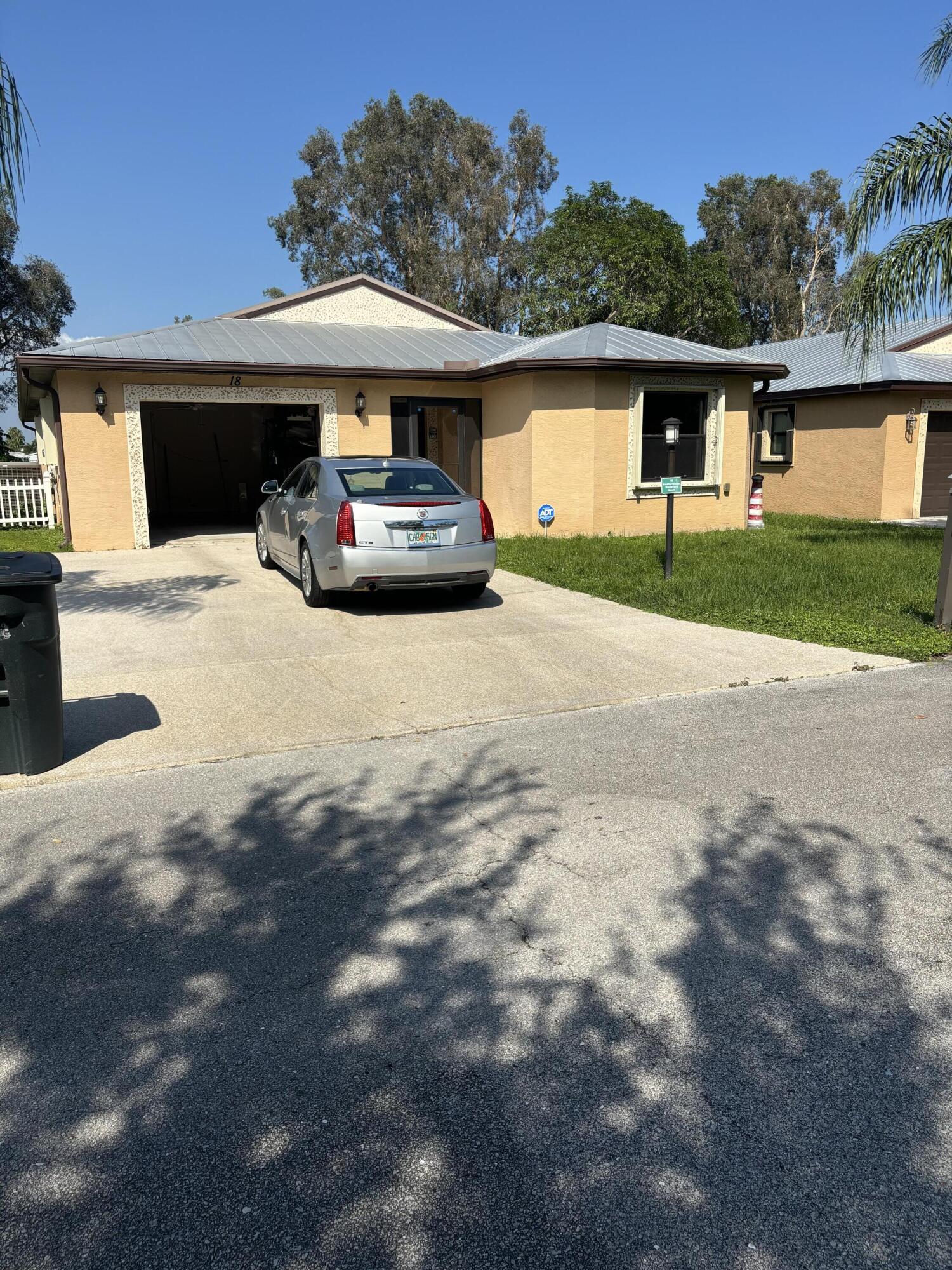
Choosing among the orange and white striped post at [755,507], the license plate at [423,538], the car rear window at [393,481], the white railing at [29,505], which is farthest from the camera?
the white railing at [29,505]

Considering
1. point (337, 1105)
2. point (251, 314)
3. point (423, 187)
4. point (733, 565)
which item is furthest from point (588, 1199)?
point (423, 187)

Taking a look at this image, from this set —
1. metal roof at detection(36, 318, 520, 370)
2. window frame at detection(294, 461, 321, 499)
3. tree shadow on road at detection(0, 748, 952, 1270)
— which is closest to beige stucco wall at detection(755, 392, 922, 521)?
metal roof at detection(36, 318, 520, 370)

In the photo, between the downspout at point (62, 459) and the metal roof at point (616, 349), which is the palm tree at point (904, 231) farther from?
the downspout at point (62, 459)

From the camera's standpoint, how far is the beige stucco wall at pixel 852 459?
20.6 m

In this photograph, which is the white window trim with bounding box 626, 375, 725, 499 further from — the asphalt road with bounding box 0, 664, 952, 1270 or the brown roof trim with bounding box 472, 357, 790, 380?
the asphalt road with bounding box 0, 664, 952, 1270

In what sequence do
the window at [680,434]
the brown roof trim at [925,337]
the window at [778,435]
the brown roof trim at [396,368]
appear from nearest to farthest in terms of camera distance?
the brown roof trim at [396,368], the window at [680,434], the brown roof trim at [925,337], the window at [778,435]

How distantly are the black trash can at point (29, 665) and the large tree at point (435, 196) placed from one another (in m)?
39.5

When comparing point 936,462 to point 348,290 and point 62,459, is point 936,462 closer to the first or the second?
point 348,290

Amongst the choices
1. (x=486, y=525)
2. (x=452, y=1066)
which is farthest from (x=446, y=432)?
(x=452, y=1066)

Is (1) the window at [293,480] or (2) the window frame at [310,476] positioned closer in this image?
(2) the window frame at [310,476]

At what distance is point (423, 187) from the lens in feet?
138

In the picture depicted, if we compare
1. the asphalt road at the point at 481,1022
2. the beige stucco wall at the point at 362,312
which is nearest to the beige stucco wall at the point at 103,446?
the beige stucco wall at the point at 362,312

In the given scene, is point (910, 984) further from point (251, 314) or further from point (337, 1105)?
point (251, 314)

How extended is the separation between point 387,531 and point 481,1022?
22.3 ft
